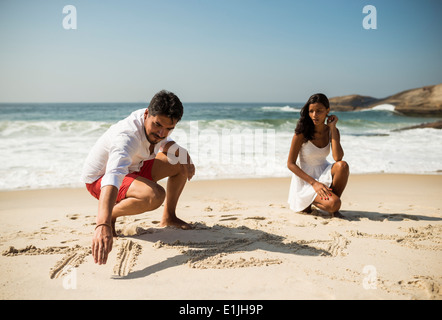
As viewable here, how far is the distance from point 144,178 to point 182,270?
0.93 m

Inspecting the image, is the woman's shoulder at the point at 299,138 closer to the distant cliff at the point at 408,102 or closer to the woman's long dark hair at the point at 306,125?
the woman's long dark hair at the point at 306,125

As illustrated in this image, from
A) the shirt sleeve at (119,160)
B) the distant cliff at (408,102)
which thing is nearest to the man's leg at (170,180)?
the shirt sleeve at (119,160)

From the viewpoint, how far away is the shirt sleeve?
2.19 meters

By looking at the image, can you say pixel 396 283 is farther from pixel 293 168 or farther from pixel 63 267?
pixel 63 267

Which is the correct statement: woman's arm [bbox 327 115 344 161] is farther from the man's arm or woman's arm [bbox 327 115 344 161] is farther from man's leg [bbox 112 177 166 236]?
the man's arm

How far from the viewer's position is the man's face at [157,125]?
2.55m

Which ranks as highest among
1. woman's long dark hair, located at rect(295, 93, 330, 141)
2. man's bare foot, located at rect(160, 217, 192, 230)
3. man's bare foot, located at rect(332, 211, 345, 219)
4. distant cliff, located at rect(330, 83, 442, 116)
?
distant cliff, located at rect(330, 83, 442, 116)

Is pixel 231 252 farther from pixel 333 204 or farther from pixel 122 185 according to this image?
pixel 333 204

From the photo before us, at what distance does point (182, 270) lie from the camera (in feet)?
7.53

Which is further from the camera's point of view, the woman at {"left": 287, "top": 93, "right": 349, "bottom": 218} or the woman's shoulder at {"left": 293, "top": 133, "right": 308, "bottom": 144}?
the woman's shoulder at {"left": 293, "top": 133, "right": 308, "bottom": 144}

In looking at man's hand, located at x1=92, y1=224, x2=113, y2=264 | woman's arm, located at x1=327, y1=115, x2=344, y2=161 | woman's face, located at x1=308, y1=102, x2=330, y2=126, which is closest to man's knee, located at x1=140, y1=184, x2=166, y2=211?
man's hand, located at x1=92, y1=224, x2=113, y2=264

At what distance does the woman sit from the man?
4.44 feet
